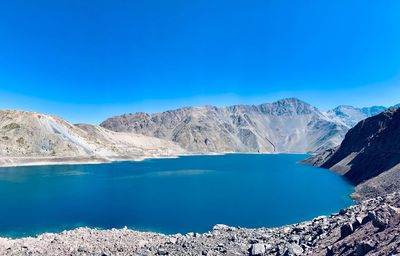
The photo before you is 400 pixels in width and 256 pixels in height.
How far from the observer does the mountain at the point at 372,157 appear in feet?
281

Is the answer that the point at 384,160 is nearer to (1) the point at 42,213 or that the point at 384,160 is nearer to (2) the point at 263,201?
(2) the point at 263,201

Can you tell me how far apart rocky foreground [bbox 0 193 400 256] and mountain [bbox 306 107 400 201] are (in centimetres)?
5335

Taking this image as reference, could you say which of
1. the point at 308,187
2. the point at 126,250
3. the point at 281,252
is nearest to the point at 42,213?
the point at 126,250

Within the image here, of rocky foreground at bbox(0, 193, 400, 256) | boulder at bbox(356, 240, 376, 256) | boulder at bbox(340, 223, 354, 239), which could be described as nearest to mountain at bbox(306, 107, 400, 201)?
rocky foreground at bbox(0, 193, 400, 256)

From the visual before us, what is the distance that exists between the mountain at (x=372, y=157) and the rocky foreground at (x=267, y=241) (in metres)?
53.4

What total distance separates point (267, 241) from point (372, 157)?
103390mm

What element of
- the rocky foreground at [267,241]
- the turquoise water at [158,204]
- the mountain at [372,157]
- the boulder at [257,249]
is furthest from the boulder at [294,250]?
the mountain at [372,157]

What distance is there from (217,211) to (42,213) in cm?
3111

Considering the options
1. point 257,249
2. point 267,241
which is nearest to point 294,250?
point 257,249

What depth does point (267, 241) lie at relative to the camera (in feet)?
99.6

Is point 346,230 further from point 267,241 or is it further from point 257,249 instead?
point 267,241

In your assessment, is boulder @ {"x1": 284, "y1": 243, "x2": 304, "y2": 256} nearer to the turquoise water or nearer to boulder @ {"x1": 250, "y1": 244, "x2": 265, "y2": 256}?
boulder @ {"x1": 250, "y1": 244, "x2": 265, "y2": 256}

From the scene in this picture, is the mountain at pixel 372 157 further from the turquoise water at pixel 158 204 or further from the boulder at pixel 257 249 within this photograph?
the boulder at pixel 257 249

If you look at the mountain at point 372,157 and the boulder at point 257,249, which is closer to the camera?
the boulder at point 257,249
